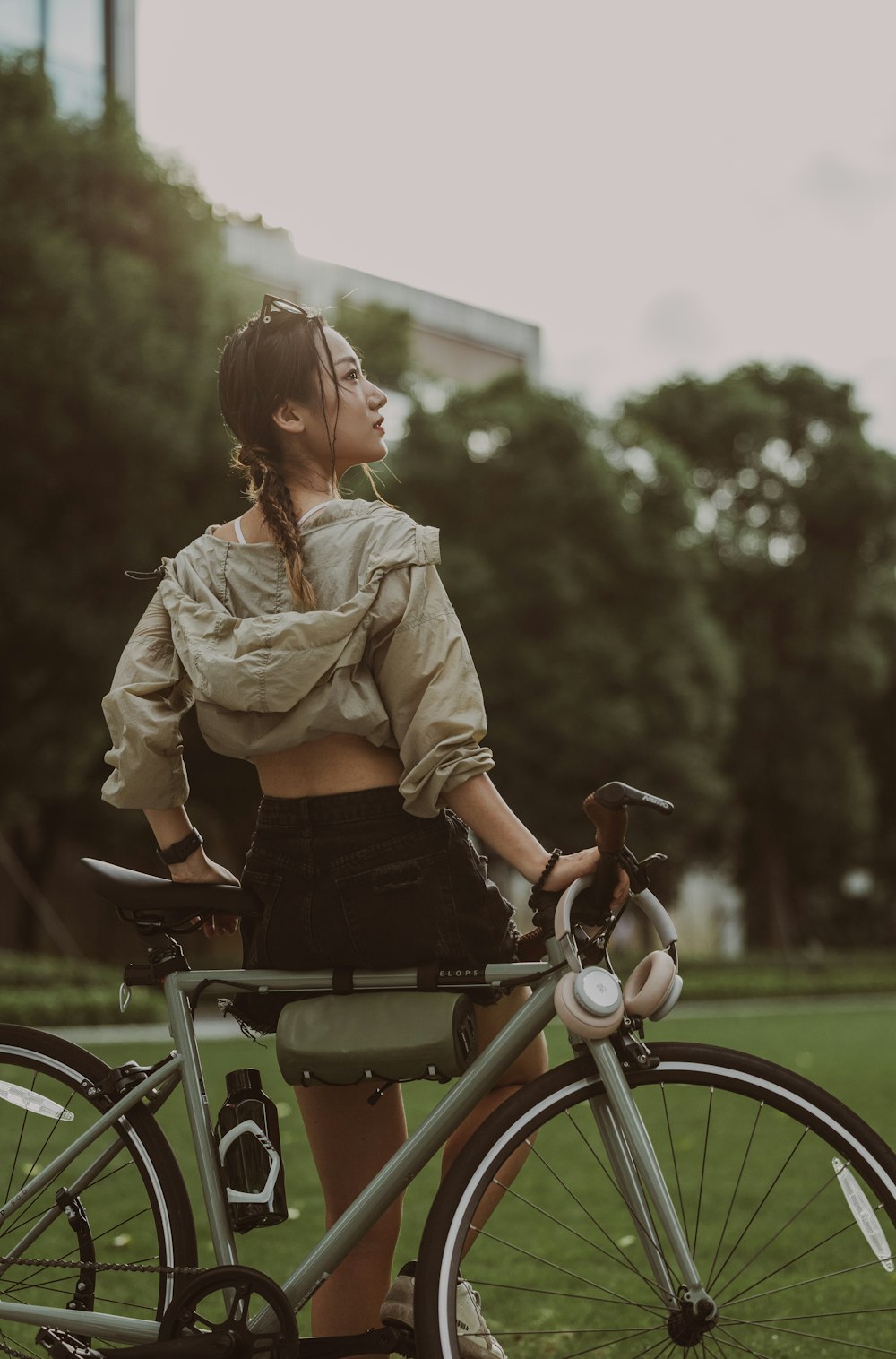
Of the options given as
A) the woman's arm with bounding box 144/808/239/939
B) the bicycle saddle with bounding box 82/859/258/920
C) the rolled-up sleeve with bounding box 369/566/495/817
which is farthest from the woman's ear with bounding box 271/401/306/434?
the bicycle saddle with bounding box 82/859/258/920

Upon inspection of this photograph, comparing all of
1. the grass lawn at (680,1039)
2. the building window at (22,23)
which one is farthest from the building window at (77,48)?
the grass lawn at (680,1039)

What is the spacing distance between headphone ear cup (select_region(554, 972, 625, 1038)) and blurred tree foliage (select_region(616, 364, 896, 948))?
29.6 meters

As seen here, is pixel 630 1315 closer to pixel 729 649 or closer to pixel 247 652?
pixel 247 652

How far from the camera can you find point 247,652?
259cm

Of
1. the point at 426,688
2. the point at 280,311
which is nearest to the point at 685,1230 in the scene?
the point at 426,688

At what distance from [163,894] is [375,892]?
37 centimetres

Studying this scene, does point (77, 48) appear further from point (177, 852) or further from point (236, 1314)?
point (236, 1314)

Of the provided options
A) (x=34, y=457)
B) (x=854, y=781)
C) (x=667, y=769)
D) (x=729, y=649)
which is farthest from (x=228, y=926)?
(x=854, y=781)

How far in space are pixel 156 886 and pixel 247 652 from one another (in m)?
0.43

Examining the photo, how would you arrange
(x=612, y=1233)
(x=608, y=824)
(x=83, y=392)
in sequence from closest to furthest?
(x=608, y=824) → (x=612, y=1233) → (x=83, y=392)

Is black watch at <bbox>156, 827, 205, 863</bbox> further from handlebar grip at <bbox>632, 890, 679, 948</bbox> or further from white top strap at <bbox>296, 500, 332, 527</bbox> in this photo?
handlebar grip at <bbox>632, 890, 679, 948</bbox>

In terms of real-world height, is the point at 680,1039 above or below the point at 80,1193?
above

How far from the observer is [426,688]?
255 cm

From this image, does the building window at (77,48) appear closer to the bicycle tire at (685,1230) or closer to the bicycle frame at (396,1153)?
the bicycle tire at (685,1230)
